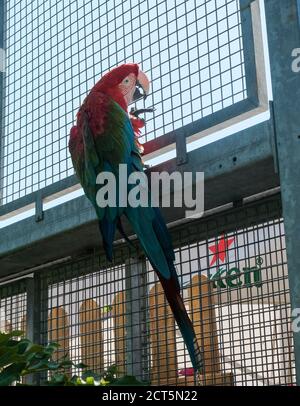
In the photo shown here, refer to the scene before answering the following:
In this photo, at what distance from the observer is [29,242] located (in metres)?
4.25

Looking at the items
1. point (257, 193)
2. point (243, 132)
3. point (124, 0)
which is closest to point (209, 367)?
point (257, 193)

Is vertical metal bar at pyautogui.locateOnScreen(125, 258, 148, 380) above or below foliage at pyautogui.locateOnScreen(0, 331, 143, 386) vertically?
above

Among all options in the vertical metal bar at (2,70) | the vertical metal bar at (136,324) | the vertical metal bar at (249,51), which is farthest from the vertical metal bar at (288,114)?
the vertical metal bar at (2,70)

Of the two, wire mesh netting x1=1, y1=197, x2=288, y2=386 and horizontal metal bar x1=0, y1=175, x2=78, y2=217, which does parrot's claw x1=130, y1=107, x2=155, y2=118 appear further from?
wire mesh netting x1=1, y1=197, x2=288, y2=386

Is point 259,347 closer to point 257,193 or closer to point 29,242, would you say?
point 257,193

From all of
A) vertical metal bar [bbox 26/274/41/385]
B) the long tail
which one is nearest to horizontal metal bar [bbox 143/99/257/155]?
the long tail

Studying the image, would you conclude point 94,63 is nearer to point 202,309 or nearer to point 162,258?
point 162,258

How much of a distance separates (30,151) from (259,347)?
1.81 m

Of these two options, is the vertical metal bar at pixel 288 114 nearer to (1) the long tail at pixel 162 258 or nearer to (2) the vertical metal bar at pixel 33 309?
(1) the long tail at pixel 162 258

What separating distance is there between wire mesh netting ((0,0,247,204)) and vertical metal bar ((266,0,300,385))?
29cm

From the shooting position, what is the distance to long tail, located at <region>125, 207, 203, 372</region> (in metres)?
3.56

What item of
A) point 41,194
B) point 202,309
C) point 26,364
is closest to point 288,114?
point 202,309

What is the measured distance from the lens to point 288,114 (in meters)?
3.01

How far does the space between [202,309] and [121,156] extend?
2.91 feet
